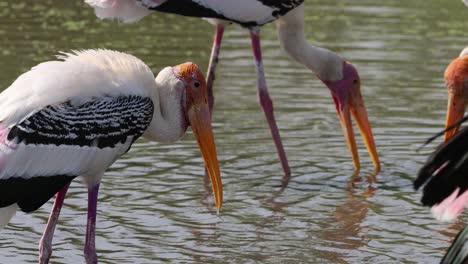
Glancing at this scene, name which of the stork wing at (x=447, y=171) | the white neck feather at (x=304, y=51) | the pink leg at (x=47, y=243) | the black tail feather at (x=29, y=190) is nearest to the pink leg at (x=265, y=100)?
the white neck feather at (x=304, y=51)

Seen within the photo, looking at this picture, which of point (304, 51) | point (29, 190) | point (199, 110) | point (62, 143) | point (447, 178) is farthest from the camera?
point (304, 51)

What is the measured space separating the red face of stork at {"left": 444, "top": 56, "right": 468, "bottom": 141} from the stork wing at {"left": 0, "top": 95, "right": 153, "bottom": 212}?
2.65 meters

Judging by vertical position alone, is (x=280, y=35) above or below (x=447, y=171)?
below

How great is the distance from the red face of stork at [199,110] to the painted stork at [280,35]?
58.0 inches

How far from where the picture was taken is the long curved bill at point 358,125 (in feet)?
28.5

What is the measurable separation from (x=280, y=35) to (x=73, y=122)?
3.15m

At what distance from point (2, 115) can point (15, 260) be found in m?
0.99

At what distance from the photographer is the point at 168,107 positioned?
6.67 meters

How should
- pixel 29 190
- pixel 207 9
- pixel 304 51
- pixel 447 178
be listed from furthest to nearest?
pixel 304 51
pixel 207 9
pixel 29 190
pixel 447 178

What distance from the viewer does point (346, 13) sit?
14148 mm

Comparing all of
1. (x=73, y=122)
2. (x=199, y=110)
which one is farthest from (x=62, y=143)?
Answer: (x=199, y=110)

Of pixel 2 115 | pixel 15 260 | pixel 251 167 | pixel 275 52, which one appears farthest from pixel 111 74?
pixel 275 52

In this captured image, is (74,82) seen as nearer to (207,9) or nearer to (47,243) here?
(47,243)

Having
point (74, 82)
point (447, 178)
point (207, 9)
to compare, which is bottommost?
point (207, 9)
